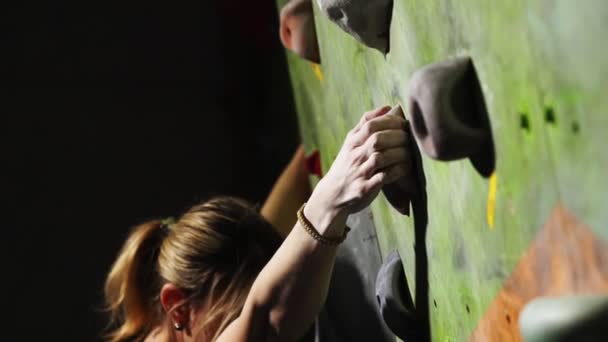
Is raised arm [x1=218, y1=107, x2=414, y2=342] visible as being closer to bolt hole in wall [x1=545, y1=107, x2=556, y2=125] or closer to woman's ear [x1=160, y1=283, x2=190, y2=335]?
woman's ear [x1=160, y1=283, x2=190, y2=335]

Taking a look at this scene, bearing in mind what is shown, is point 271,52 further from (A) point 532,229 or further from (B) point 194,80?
(A) point 532,229

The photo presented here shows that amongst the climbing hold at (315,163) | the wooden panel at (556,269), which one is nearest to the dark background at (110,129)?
the climbing hold at (315,163)

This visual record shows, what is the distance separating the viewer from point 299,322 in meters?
1.48

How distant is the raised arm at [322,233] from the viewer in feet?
4.00

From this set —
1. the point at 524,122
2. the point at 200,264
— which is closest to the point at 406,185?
the point at 524,122

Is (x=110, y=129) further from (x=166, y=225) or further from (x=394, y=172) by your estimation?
(x=394, y=172)

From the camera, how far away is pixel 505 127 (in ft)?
3.04

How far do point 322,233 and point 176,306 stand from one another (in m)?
0.48

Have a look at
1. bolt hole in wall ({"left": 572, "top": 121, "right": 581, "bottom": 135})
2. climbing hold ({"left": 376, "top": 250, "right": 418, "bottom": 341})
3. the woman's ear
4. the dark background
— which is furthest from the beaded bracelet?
the dark background

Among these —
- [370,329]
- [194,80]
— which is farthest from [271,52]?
[370,329]

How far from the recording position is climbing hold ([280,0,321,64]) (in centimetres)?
176

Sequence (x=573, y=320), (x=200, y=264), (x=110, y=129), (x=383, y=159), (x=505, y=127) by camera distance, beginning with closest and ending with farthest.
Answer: (x=573, y=320), (x=505, y=127), (x=383, y=159), (x=200, y=264), (x=110, y=129)

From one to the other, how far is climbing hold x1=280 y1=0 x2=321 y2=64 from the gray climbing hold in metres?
1.01

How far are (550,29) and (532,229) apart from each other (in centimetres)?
19
